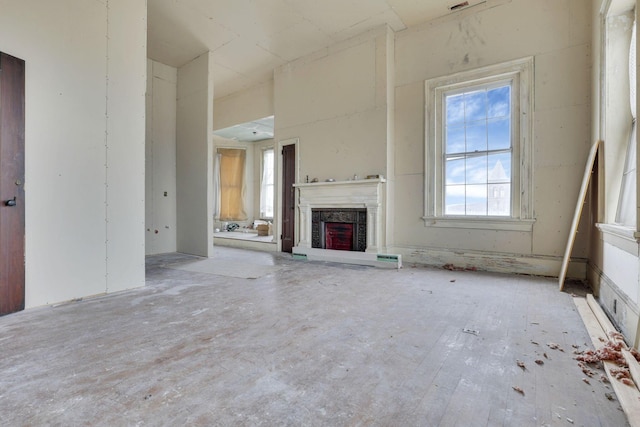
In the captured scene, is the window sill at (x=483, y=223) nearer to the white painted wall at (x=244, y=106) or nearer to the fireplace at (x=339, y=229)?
the fireplace at (x=339, y=229)

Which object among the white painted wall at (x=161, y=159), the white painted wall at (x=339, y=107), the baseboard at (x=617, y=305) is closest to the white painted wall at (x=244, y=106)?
the white painted wall at (x=339, y=107)

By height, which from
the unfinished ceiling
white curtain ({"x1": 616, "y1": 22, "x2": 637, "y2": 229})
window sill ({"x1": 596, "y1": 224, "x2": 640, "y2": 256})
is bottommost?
window sill ({"x1": 596, "y1": 224, "x2": 640, "y2": 256})

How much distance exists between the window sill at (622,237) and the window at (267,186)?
8260mm

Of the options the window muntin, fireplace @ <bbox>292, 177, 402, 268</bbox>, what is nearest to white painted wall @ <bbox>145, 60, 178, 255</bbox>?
fireplace @ <bbox>292, 177, 402, 268</bbox>

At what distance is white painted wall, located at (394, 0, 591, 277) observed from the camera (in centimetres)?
379

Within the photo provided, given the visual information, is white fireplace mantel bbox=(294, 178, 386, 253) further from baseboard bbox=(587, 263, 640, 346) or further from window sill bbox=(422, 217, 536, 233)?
baseboard bbox=(587, 263, 640, 346)

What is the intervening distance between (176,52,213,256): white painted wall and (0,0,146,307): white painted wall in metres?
2.22

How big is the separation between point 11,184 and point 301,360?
2809mm

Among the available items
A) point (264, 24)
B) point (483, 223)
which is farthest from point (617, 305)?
point (264, 24)

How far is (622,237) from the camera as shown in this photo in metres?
2.28

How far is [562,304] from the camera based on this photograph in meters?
2.84

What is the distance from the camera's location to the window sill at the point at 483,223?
4105mm

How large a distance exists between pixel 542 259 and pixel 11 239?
18.8 ft

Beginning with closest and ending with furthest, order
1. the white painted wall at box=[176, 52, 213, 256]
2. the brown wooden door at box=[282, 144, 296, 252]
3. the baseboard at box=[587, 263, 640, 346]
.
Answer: the baseboard at box=[587, 263, 640, 346] → the white painted wall at box=[176, 52, 213, 256] → the brown wooden door at box=[282, 144, 296, 252]
